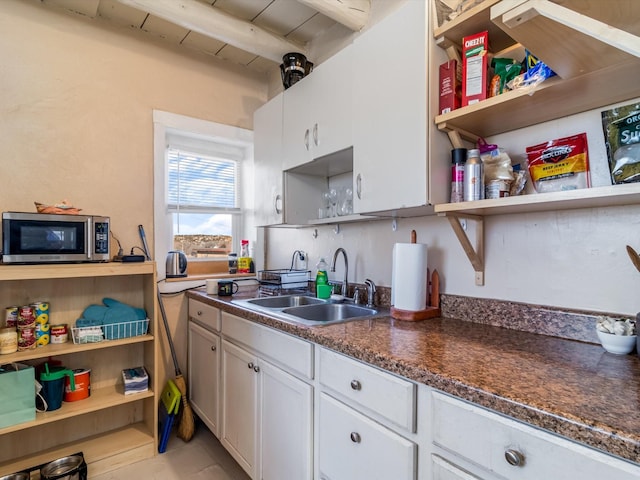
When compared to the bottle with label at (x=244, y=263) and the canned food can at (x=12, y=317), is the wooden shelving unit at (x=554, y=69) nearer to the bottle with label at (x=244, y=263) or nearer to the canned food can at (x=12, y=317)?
the bottle with label at (x=244, y=263)

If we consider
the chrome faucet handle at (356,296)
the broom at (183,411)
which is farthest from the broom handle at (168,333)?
the chrome faucet handle at (356,296)

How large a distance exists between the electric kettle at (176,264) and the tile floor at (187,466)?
1075 mm

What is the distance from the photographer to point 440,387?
0.82m

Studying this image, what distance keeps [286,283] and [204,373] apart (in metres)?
0.75

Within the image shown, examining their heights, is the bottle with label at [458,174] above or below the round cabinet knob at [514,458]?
above

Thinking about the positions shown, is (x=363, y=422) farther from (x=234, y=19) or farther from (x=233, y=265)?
(x=234, y=19)

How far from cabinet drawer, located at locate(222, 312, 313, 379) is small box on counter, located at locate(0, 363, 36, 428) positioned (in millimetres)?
986

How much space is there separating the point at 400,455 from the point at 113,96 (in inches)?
98.8

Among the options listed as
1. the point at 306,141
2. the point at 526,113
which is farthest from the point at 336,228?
the point at 526,113

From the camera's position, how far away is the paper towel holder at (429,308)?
1415mm

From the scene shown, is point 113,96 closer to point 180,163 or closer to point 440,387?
point 180,163

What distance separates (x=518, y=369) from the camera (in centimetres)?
85

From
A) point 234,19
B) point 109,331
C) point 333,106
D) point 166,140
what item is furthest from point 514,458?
point 166,140

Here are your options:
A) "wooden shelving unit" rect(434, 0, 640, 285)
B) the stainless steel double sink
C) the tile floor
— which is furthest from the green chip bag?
the tile floor
